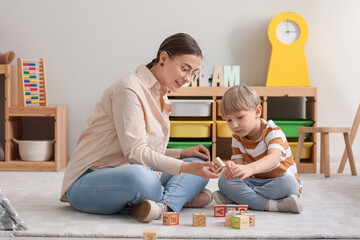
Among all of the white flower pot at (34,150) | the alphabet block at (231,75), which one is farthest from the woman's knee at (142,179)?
the alphabet block at (231,75)

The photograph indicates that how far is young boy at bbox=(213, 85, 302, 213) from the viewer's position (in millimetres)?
1895

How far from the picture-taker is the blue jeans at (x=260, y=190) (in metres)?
1.90

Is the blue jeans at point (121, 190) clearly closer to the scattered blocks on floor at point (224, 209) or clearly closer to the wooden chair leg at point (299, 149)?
the scattered blocks on floor at point (224, 209)

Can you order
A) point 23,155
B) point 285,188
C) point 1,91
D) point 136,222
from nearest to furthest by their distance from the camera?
point 136,222 < point 285,188 < point 23,155 < point 1,91

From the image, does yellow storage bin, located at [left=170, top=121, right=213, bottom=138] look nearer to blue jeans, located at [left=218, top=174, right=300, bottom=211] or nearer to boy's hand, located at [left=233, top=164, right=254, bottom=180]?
blue jeans, located at [left=218, top=174, right=300, bottom=211]

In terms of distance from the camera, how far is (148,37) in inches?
140

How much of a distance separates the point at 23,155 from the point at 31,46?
0.85m

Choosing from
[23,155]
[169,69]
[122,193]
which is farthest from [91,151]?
[23,155]

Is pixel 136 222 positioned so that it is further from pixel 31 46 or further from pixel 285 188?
pixel 31 46

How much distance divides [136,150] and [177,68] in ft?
1.10

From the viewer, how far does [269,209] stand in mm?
1910

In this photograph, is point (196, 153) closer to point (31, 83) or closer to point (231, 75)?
point (231, 75)

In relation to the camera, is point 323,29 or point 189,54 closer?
point 189,54

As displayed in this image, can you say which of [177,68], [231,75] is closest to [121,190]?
[177,68]
